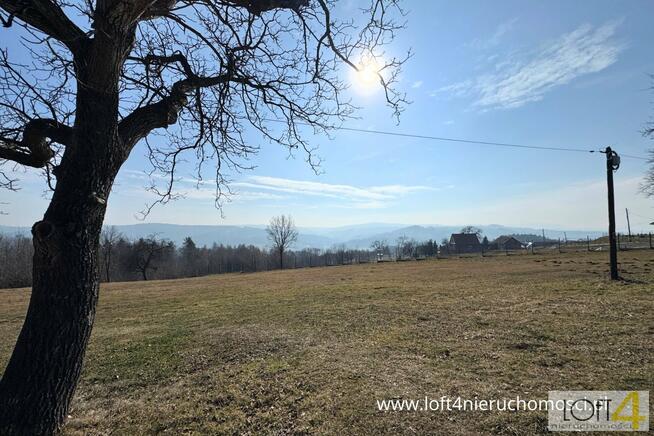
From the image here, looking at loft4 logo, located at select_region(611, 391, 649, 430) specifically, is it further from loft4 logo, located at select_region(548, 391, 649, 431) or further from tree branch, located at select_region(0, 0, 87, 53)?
tree branch, located at select_region(0, 0, 87, 53)

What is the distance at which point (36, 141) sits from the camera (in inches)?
128

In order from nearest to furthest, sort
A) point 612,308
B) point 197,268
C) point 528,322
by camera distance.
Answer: point 528,322 → point 612,308 → point 197,268

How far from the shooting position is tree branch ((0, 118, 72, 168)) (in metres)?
3.22

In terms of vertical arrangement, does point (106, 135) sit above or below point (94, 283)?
above

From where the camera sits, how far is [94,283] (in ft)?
10.5

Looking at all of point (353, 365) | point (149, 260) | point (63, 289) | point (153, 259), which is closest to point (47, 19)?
point (63, 289)

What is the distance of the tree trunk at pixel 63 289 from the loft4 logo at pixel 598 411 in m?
4.52

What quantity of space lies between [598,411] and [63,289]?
536 centimetres

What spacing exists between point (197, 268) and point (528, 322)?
73.3 meters

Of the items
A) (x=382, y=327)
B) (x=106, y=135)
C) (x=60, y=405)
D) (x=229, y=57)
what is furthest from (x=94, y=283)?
(x=382, y=327)

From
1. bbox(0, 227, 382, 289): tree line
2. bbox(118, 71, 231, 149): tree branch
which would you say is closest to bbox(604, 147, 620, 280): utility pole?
bbox(118, 71, 231, 149): tree branch

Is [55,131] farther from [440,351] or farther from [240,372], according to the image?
[440,351]

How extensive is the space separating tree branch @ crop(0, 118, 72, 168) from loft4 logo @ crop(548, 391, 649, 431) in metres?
5.49

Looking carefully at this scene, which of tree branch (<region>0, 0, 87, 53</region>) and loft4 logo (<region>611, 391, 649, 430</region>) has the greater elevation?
tree branch (<region>0, 0, 87, 53</region>)
